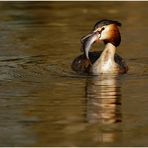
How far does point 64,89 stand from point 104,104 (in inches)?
53.7

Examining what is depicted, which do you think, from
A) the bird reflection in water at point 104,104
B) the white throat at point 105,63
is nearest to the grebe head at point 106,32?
the white throat at point 105,63

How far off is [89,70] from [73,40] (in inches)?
155

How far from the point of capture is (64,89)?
14820mm

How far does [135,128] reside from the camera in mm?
12031

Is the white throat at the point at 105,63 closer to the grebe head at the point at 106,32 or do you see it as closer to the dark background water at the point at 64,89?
the grebe head at the point at 106,32

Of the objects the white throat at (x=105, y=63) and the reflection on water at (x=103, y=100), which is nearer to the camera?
the reflection on water at (x=103, y=100)

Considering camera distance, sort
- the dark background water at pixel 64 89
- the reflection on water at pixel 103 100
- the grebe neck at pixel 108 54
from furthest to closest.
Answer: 1. the grebe neck at pixel 108 54
2. the reflection on water at pixel 103 100
3. the dark background water at pixel 64 89

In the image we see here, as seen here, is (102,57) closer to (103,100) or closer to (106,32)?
(106,32)

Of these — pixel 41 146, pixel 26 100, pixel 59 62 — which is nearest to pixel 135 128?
pixel 41 146

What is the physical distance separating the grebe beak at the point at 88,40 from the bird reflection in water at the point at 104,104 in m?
0.72

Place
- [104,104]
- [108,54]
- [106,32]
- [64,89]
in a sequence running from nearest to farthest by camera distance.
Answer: [104,104] → [64,89] → [108,54] → [106,32]

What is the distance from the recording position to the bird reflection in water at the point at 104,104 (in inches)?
470

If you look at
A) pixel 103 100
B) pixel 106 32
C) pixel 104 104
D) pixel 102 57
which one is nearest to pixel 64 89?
pixel 103 100

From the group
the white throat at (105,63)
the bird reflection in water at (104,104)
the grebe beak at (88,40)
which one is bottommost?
the bird reflection in water at (104,104)
